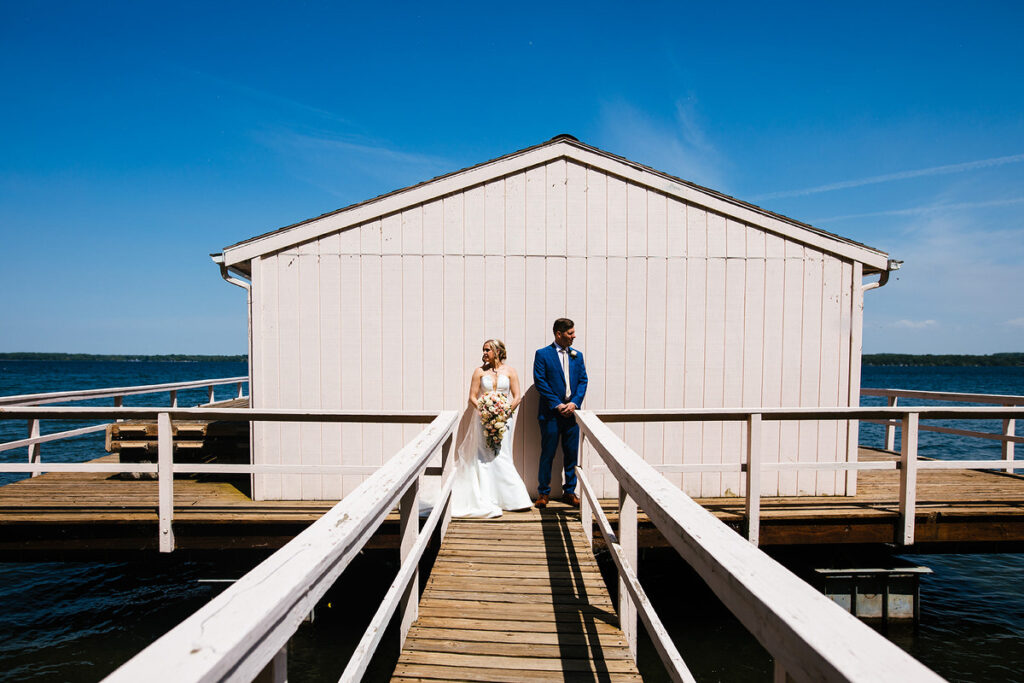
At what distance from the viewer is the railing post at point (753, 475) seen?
488 cm

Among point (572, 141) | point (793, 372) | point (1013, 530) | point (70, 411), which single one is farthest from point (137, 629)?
point (1013, 530)

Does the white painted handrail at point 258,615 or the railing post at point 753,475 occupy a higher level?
the white painted handrail at point 258,615

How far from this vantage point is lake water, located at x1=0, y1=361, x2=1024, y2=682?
5465 millimetres

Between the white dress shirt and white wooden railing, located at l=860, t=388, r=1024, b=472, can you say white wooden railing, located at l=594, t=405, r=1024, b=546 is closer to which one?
white wooden railing, located at l=860, t=388, r=1024, b=472

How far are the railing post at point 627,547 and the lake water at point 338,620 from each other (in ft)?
8.35

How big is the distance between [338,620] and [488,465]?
272 centimetres

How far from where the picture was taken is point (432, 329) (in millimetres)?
6234

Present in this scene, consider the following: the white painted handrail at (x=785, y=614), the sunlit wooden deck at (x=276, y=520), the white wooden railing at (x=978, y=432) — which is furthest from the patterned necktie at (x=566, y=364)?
the white painted handrail at (x=785, y=614)

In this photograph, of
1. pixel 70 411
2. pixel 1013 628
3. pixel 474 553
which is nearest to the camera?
pixel 474 553

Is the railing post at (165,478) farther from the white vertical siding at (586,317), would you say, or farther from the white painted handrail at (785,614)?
the white painted handrail at (785,614)

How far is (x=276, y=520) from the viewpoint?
16.9 ft

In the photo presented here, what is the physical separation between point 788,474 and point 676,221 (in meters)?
3.26

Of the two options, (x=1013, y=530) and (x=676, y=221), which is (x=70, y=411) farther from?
(x=1013, y=530)

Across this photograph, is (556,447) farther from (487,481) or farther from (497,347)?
(497,347)
